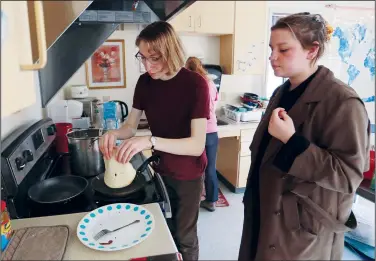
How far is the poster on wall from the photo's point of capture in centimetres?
231

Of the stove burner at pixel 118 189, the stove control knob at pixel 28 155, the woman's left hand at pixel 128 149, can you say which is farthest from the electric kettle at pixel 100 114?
the woman's left hand at pixel 128 149

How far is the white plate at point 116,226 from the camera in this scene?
652 millimetres

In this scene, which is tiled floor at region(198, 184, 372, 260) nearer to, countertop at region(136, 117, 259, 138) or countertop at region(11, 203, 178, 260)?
countertop at region(136, 117, 259, 138)

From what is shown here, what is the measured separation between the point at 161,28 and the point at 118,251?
2.23 ft

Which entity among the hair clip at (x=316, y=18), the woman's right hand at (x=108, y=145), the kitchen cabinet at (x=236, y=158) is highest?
the hair clip at (x=316, y=18)

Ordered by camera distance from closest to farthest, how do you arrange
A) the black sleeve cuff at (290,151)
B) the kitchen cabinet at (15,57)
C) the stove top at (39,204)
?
the kitchen cabinet at (15,57), the black sleeve cuff at (290,151), the stove top at (39,204)

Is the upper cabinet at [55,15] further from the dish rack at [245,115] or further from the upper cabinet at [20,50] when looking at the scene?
the dish rack at [245,115]

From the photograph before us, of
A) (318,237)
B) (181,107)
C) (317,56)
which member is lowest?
(318,237)

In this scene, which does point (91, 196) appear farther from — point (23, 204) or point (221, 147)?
point (221, 147)

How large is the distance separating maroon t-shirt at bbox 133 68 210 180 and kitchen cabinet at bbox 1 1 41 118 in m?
0.59

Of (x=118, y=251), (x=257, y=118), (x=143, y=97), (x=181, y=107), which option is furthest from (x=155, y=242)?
(x=257, y=118)

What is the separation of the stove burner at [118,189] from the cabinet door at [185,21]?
1519mm

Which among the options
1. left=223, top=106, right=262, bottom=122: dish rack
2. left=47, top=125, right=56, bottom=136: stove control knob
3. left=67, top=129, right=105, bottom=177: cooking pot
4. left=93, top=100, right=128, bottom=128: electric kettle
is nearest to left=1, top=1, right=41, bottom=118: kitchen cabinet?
left=67, top=129, right=105, bottom=177: cooking pot

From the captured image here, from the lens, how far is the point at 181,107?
0.98 m
